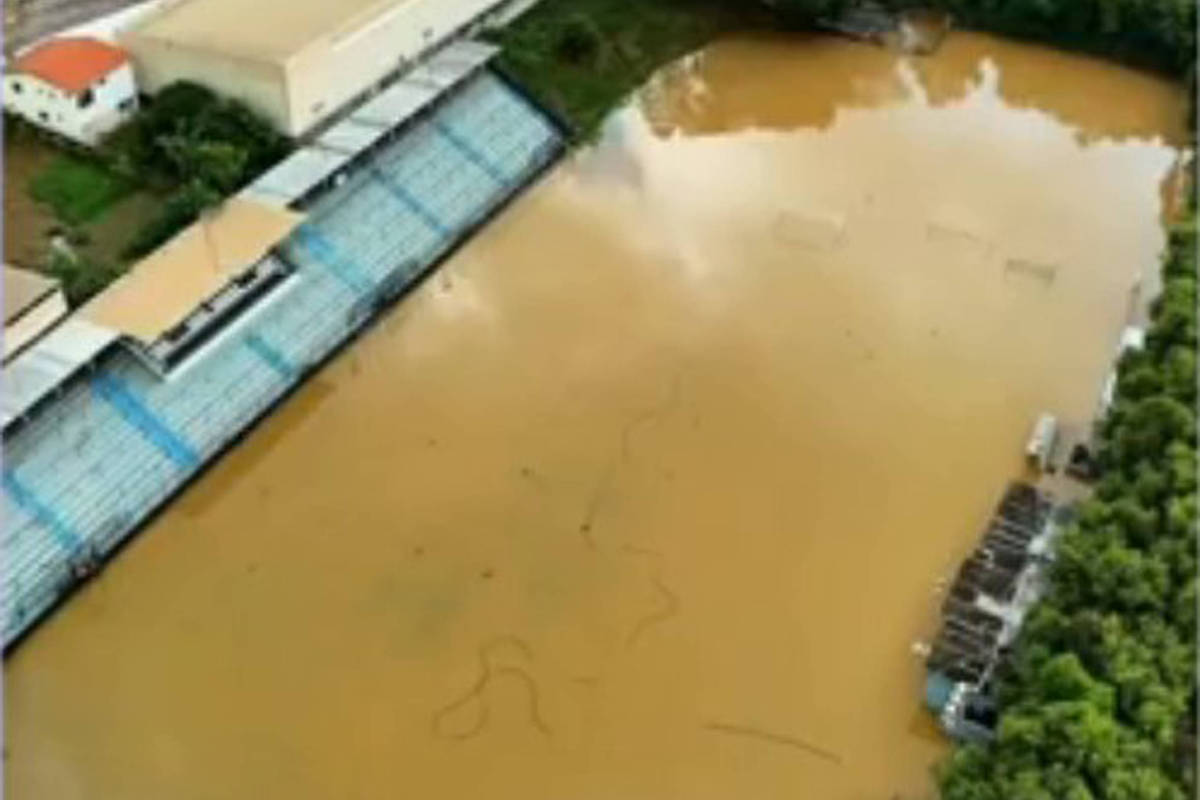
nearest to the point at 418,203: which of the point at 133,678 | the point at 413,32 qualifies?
the point at 413,32

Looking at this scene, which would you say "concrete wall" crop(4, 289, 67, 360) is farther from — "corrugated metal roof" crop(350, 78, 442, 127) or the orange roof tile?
"corrugated metal roof" crop(350, 78, 442, 127)

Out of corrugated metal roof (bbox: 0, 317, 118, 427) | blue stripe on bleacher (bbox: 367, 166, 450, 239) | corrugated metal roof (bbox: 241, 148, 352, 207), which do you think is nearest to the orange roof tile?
corrugated metal roof (bbox: 241, 148, 352, 207)

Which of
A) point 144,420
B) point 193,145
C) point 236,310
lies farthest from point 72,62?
point 144,420

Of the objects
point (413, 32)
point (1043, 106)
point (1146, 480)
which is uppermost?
point (1043, 106)

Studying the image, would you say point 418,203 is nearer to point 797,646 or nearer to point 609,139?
point 609,139

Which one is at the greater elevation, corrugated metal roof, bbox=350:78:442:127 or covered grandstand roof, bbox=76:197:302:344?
corrugated metal roof, bbox=350:78:442:127

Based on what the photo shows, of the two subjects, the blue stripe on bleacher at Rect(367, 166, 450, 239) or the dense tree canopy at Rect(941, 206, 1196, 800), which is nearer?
the dense tree canopy at Rect(941, 206, 1196, 800)
